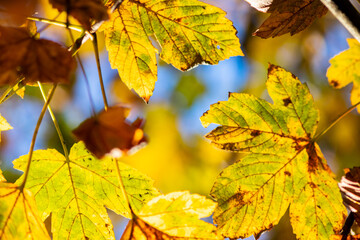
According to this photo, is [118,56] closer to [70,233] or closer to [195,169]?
[70,233]

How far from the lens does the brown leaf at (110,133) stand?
791mm

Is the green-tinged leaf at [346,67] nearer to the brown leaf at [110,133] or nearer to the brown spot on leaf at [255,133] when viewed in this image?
the brown spot on leaf at [255,133]

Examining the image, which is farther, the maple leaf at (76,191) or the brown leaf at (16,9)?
the maple leaf at (76,191)

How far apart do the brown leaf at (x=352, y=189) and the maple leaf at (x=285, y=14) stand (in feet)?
1.66

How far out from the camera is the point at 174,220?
38.4 inches

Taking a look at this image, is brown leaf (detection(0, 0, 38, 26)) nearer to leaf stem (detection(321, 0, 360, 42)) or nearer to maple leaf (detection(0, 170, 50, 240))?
maple leaf (detection(0, 170, 50, 240))

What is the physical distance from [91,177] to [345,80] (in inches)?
37.6

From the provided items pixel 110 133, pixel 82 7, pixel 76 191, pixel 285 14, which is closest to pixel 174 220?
pixel 110 133

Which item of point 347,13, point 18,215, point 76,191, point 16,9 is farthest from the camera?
point 76,191

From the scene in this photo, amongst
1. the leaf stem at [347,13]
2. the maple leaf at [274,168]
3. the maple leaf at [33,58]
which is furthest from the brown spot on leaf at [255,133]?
the maple leaf at [33,58]

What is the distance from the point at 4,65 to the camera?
0.76 metres

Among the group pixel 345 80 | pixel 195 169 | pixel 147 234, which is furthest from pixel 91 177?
pixel 195 169

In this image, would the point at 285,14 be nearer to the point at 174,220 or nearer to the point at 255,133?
the point at 255,133

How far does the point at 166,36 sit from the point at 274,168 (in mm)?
567
